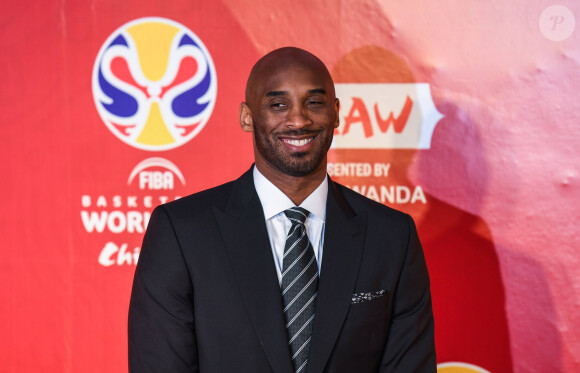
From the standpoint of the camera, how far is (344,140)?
84.0 inches

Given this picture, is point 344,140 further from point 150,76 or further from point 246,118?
point 246,118

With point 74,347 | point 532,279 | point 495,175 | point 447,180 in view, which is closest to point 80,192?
point 74,347

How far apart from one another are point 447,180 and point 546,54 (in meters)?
0.55

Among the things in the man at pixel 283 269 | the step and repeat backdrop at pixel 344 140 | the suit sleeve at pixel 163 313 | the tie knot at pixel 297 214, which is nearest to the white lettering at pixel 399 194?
the step and repeat backdrop at pixel 344 140

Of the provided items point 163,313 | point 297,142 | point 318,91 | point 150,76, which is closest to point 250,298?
point 163,313

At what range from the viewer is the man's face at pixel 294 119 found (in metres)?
1.25

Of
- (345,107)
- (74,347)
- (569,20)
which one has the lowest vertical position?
(74,347)

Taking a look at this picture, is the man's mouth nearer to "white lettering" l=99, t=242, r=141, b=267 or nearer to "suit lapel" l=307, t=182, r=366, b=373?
"suit lapel" l=307, t=182, r=366, b=373

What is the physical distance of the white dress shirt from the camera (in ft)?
4.16

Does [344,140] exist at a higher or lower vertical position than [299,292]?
higher

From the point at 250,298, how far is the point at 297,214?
0.66ft

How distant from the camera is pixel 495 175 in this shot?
83.4 inches

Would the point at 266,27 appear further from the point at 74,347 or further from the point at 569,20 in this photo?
the point at 74,347

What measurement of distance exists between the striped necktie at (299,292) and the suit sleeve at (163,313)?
0.19m
